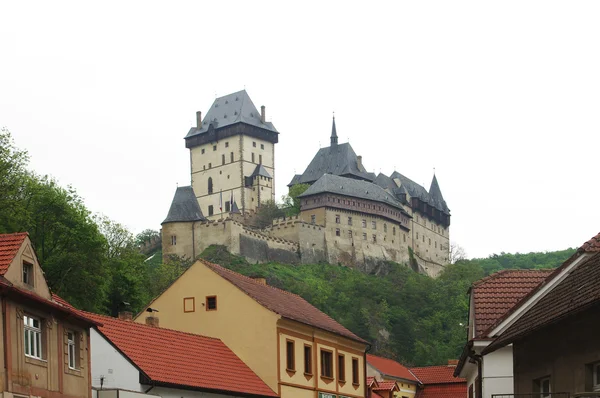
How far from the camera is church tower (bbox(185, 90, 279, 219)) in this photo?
145 meters

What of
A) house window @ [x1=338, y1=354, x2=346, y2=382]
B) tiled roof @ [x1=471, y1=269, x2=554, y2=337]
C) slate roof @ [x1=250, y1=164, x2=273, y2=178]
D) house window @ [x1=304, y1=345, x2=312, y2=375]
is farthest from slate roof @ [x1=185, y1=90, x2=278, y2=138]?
tiled roof @ [x1=471, y1=269, x2=554, y2=337]

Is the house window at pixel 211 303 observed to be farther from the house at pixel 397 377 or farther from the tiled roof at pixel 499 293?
the house at pixel 397 377

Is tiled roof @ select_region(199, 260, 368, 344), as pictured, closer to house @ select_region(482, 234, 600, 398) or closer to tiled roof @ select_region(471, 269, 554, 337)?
tiled roof @ select_region(471, 269, 554, 337)

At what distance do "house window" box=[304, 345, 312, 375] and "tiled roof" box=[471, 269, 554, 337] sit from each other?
1527cm

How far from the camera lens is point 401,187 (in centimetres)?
15362

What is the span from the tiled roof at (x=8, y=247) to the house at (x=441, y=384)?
96.3 feet

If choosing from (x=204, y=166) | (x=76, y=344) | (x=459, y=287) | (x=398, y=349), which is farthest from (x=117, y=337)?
(x=204, y=166)

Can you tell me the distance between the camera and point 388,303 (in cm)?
12038

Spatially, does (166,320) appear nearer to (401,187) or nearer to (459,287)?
(459,287)

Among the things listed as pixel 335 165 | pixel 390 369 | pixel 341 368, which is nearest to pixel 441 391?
pixel 390 369

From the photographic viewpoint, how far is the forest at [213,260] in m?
61.1

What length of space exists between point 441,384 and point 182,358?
25796 millimetres

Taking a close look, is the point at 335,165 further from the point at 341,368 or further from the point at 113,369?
the point at 113,369

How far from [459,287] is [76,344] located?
336 feet
